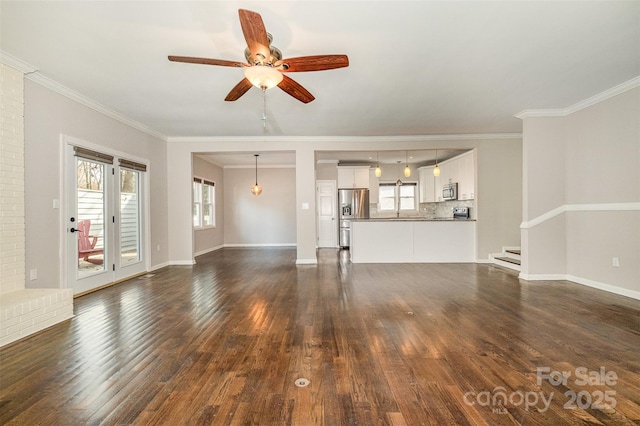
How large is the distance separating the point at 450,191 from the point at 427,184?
1.53m

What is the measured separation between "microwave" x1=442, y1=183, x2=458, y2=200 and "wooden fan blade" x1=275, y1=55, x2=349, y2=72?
18.6 ft

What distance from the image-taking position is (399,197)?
9.38m

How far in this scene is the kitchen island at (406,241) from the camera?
6059mm

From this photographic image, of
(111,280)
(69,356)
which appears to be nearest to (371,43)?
(69,356)

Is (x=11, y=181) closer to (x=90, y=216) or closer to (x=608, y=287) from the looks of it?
(x=90, y=216)

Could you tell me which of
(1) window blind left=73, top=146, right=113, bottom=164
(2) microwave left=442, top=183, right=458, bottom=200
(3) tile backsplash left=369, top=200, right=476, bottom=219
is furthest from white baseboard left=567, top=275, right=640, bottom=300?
(1) window blind left=73, top=146, right=113, bottom=164

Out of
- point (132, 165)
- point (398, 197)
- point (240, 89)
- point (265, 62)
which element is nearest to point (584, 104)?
point (265, 62)

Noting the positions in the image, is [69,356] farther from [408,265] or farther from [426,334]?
[408,265]

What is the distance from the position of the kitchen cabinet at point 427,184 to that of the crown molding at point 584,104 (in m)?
3.75

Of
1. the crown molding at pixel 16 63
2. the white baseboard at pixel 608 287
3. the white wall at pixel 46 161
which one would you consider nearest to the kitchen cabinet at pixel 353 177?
the white baseboard at pixel 608 287

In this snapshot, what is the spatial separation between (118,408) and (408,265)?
5.11 meters

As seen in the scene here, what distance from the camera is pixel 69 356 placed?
223cm

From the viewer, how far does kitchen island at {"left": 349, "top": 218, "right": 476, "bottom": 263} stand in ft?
19.9

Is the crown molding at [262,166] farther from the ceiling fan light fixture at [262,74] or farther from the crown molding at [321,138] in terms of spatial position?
the ceiling fan light fixture at [262,74]
